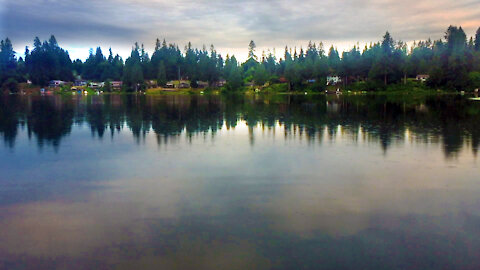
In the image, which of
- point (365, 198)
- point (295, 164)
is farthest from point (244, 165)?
point (365, 198)

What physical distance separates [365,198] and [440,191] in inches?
144

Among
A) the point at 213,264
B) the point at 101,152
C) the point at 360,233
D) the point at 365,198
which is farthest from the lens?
the point at 101,152

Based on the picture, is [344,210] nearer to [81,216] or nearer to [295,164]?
[295,164]

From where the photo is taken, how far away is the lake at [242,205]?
11.4 m

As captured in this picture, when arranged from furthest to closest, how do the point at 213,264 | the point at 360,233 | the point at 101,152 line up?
the point at 101,152, the point at 360,233, the point at 213,264

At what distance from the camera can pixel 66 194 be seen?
17250mm

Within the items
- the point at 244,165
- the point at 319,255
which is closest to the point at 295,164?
the point at 244,165

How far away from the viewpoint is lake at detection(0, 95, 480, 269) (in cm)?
1137

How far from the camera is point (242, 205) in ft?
50.5

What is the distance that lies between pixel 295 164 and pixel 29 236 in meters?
13.9

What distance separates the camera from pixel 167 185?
60.4 feet

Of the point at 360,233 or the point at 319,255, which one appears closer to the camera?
the point at 319,255

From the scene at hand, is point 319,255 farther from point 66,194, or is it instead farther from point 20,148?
point 20,148

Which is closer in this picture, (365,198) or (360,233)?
(360,233)
